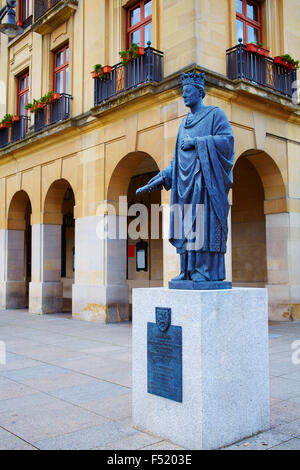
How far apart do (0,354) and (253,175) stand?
36.9ft

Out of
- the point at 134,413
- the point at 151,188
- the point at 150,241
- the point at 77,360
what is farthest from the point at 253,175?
the point at 134,413

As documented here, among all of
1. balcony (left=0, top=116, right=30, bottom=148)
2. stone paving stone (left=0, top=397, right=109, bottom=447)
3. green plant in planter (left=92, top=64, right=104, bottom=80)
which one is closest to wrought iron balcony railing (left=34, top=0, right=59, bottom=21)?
balcony (left=0, top=116, right=30, bottom=148)

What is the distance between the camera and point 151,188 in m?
5.34

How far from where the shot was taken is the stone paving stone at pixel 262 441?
418 centimetres

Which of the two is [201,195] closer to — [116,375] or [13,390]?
[116,375]

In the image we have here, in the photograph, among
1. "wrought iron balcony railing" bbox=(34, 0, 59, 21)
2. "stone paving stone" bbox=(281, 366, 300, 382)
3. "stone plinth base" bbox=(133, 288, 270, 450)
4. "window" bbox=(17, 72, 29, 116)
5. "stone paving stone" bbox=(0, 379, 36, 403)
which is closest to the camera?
"stone plinth base" bbox=(133, 288, 270, 450)

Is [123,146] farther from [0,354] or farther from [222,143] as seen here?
[222,143]

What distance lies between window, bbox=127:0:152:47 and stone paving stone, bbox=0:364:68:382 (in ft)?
31.8

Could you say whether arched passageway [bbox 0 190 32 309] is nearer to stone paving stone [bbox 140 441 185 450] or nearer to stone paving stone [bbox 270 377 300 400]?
stone paving stone [bbox 270 377 300 400]

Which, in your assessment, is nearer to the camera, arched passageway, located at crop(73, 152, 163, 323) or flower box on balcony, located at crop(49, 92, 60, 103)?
arched passageway, located at crop(73, 152, 163, 323)

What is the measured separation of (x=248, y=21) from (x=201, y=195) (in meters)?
11.0

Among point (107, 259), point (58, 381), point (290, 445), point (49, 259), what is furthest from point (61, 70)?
point (290, 445)

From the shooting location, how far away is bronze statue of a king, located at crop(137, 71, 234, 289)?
4.68 m
